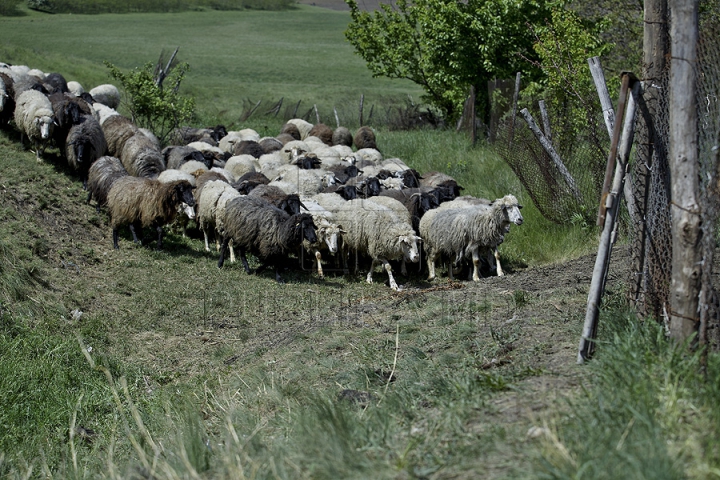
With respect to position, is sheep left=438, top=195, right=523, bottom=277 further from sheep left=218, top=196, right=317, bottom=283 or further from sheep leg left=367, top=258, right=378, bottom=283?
sheep left=218, top=196, right=317, bottom=283

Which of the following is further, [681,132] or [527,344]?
[527,344]

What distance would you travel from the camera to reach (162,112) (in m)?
17.9

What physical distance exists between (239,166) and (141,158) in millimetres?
2724

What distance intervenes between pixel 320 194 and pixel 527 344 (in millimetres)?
8531

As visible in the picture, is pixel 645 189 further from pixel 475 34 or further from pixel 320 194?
pixel 475 34

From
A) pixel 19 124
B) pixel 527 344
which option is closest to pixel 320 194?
pixel 19 124

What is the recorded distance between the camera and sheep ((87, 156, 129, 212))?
12.7 meters

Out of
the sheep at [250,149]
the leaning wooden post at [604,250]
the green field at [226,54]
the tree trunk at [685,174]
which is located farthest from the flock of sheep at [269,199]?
the green field at [226,54]

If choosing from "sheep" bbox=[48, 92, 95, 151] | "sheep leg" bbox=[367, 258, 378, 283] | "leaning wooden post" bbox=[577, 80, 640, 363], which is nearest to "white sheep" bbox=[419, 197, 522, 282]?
"sheep leg" bbox=[367, 258, 378, 283]

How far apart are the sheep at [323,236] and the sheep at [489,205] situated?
1.88 metres

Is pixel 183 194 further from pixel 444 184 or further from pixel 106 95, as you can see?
pixel 106 95

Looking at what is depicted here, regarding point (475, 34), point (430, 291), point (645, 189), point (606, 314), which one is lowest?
point (430, 291)

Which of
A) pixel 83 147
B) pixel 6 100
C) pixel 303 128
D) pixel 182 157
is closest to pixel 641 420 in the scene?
pixel 83 147

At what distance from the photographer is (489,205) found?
11844 mm
